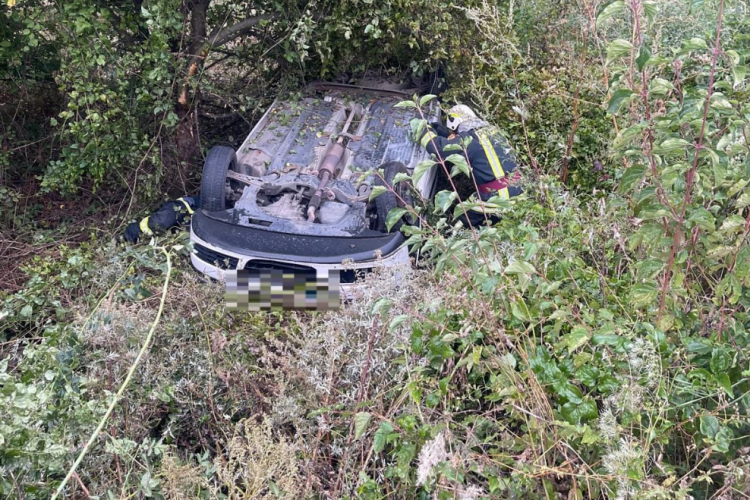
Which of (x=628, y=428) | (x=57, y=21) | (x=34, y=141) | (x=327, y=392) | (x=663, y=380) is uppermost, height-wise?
(x=57, y=21)

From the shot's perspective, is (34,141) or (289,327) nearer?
(289,327)

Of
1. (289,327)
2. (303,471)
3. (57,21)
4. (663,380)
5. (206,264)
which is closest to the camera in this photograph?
(663,380)

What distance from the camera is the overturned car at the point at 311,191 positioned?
3.71 metres

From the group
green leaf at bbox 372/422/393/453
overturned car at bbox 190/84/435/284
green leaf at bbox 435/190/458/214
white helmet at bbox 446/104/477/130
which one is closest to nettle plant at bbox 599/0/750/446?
green leaf at bbox 435/190/458/214

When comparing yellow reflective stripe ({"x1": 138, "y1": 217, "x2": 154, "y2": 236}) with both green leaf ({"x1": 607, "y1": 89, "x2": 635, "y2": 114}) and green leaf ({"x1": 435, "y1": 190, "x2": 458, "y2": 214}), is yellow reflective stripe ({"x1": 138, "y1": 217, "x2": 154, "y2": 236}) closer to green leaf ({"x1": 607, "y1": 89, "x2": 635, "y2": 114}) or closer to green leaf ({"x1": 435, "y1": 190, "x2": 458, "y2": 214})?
green leaf ({"x1": 435, "y1": 190, "x2": 458, "y2": 214})

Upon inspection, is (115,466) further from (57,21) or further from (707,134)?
(57,21)

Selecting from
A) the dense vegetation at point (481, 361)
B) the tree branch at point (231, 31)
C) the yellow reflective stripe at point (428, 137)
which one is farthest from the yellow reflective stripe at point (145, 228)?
the yellow reflective stripe at point (428, 137)

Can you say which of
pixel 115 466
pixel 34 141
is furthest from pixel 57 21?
pixel 115 466

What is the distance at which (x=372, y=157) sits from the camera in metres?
4.66

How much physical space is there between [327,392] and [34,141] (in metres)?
4.81

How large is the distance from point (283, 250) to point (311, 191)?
657mm

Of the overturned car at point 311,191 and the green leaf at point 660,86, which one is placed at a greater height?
the green leaf at point 660,86

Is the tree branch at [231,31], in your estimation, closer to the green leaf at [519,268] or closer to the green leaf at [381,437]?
the green leaf at [519,268]

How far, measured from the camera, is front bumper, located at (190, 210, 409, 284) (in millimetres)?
3641
